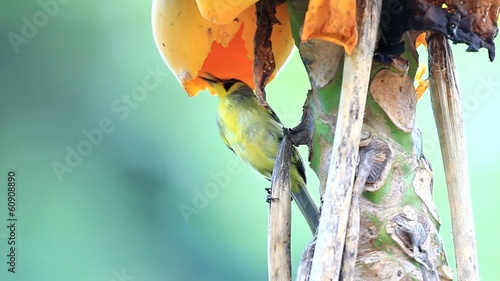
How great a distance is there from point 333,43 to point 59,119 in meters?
0.83

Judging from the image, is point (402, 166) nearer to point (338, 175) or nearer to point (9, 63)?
point (338, 175)

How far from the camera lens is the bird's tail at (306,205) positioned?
1.20 metres

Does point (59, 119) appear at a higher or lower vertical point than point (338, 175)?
higher

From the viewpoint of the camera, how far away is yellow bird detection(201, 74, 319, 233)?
52.2 inches

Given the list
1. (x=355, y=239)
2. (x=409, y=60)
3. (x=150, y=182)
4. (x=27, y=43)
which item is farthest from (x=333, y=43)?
(x=27, y=43)

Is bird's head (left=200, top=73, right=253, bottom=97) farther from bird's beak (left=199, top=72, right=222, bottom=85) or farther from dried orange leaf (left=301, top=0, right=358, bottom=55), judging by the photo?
dried orange leaf (left=301, top=0, right=358, bottom=55)

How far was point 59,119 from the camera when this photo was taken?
4.66 ft

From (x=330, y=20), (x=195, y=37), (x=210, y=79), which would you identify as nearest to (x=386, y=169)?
(x=330, y=20)

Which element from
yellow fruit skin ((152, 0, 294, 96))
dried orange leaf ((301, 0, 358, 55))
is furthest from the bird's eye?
dried orange leaf ((301, 0, 358, 55))

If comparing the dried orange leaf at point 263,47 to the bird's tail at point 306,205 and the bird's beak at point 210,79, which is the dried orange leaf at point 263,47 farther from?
the bird's tail at point 306,205

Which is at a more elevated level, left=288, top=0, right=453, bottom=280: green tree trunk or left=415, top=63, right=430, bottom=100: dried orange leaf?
left=415, top=63, right=430, bottom=100: dried orange leaf

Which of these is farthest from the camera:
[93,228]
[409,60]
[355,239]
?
[93,228]

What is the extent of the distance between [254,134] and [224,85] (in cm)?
34

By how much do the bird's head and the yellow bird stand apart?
0.32 feet
